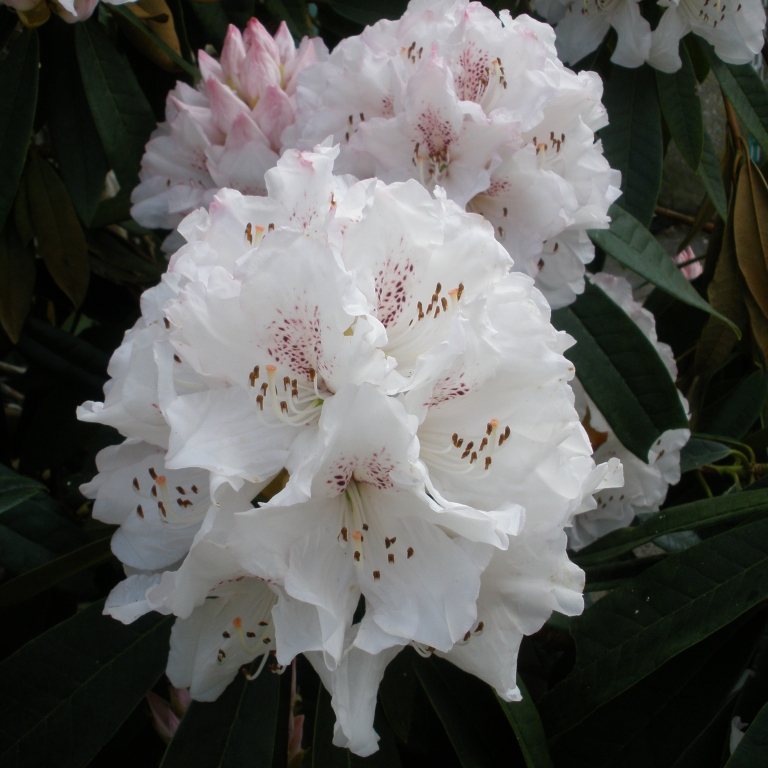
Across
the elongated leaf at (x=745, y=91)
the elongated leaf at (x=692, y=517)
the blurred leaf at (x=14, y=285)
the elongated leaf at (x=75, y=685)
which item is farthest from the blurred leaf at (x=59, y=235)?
the elongated leaf at (x=745, y=91)

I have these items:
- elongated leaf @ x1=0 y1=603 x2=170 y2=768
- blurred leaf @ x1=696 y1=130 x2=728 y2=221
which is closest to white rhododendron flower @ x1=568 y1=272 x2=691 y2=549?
blurred leaf @ x1=696 y1=130 x2=728 y2=221

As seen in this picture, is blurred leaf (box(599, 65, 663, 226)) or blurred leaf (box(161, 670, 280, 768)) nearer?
blurred leaf (box(161, 670, 280, 768))

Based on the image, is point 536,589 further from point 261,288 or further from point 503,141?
point 503,141

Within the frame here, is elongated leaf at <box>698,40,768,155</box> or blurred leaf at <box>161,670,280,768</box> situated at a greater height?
elongated leaf at <box>698,40,768,155</box>

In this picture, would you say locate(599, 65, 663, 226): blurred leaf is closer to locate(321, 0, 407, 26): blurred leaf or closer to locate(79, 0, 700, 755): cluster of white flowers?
locate(321, 0, 407, 26): blurred leaf

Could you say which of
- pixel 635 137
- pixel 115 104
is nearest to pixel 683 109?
pixel 635 137

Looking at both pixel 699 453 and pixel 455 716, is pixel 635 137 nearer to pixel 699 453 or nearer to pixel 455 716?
pixel 699 453

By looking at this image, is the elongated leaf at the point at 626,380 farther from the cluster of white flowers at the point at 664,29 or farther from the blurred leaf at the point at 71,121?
the blurred leaf at the point at 71,121

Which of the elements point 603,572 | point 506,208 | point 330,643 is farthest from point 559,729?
point 506,208
